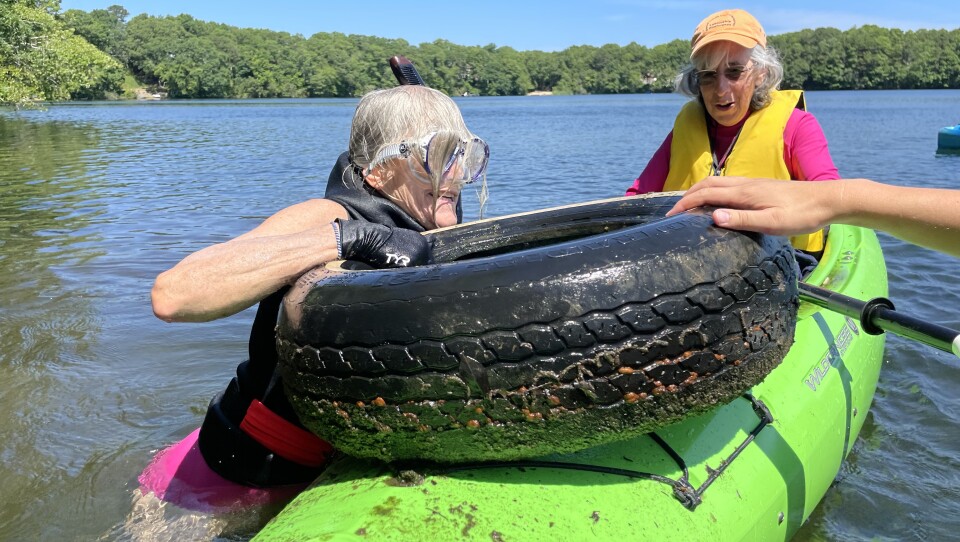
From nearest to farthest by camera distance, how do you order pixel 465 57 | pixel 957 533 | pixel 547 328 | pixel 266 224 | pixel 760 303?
pixel 547 328 < pixel 760 303 < pixel 266 224 < pixel 957 533 < pixel 465 57

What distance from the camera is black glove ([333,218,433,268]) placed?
219cm

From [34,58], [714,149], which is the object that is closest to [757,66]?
[714,149]

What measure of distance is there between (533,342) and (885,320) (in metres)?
1.32

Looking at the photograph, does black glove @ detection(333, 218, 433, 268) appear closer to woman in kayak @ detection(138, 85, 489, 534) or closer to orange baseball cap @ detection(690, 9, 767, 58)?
woman in kayak @ detection(138, 85, 489, 534)

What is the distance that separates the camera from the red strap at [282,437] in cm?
247

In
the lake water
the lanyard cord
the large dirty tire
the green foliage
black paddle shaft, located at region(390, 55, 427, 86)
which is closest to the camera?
the large dirty tire

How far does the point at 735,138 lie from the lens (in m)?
4.26

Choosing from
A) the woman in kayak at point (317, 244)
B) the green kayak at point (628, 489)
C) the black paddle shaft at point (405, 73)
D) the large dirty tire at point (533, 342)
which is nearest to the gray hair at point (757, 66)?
the black paddle shaft at point (405, 73)

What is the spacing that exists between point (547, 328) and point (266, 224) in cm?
97

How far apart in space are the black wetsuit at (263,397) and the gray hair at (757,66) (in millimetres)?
2139

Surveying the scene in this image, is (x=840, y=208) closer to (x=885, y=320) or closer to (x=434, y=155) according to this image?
(x=885, y=320)

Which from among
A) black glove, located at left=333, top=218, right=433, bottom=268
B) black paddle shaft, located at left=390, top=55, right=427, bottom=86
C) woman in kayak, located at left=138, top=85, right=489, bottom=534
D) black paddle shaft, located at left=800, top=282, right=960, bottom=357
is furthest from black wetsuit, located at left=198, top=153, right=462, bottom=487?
black paddle shaft, located at left=800, top=282, right=960, bottom=357

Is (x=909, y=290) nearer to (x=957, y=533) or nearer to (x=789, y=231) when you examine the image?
(x=957, y=533)

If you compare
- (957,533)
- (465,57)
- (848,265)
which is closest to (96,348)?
(848,265)
